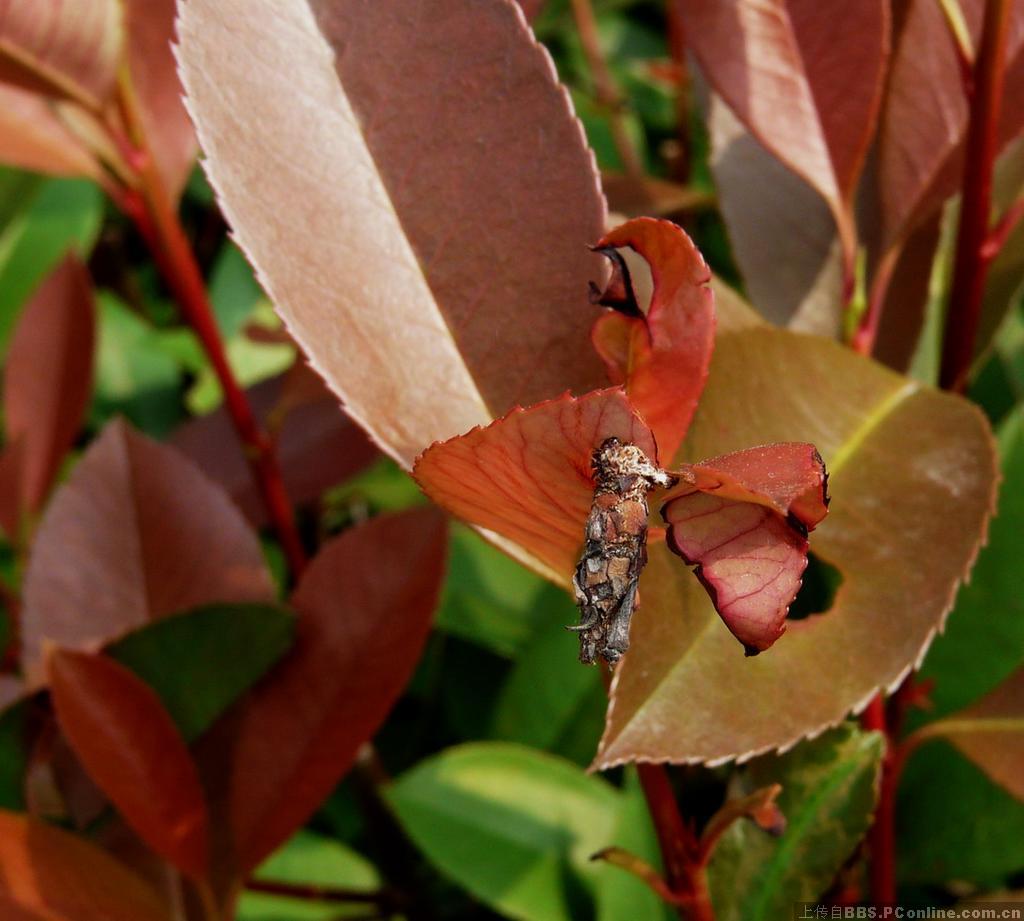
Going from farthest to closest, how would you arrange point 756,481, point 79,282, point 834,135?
point 79,282, point 834,135, point 756,481

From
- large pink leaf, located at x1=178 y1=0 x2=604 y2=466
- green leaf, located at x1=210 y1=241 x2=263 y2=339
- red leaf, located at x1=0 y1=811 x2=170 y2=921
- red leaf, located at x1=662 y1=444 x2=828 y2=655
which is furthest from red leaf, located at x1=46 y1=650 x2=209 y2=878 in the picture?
green leaf, located at x1=210 y1=241 x2=263 y2=339

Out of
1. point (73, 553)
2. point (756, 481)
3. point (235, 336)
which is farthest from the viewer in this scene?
point (235, 336)

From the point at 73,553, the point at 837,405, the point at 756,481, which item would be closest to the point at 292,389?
the point at 73,553

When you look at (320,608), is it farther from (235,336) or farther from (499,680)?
(235,336)

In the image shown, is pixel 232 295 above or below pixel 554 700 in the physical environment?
above

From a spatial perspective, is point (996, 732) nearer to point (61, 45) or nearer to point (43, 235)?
point (61, 45)

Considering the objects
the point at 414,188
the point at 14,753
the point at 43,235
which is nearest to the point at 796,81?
the point at 414,188

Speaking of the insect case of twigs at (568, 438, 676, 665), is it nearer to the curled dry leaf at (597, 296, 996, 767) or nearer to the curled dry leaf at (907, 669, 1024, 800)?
the curled dry leaf at (597, 296, 996, 767)
